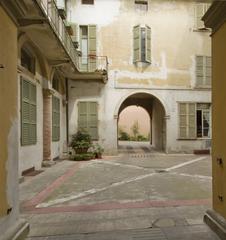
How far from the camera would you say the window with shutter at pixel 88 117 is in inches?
635

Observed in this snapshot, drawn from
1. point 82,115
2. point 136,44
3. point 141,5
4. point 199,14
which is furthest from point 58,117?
point 199,14

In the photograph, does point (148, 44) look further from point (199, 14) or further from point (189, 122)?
point (189, 122)

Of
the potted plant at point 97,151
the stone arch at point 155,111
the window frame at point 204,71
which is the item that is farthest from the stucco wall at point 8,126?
the window frame at point 204,71

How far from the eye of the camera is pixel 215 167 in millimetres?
4277

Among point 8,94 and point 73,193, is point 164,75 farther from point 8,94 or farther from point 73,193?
point 8,94

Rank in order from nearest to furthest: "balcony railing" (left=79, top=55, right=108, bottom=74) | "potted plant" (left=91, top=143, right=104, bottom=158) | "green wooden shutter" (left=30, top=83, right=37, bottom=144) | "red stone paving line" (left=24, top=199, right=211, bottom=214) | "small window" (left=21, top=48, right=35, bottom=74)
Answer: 1. "red stone paving line" (left=24, top=199, right=211, bottom=214)
2. "small window" (left=21, top=48, right=35, bottom=74)
3. "green wooden shutter" (left=30, top=83, right=37, bottom=144)
4. "potted plant" (left=91, top=143, right=104, bottom=158)
5. "balcony railing" (left=79, top=55, right=108, bottom=74)

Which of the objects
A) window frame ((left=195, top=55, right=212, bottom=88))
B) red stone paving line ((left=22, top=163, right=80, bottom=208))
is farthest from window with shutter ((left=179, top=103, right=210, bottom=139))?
red stone paving line ((left=22, top=163, right=80, bottom=208))

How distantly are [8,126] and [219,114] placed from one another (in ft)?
9.07

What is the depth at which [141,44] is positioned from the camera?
1641 cm

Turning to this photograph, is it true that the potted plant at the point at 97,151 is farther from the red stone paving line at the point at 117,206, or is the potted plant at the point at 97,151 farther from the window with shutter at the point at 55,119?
the red stone paving line at the point at 117,206

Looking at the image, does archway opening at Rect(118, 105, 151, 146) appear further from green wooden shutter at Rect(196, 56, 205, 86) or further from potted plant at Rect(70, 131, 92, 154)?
potted plant at Rect(70, 131, 92, 154)

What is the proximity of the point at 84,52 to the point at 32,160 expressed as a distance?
8.05m

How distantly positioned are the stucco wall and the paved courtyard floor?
75 centimetres

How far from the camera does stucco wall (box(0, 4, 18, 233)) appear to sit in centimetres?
341
